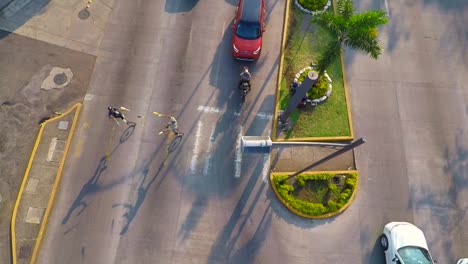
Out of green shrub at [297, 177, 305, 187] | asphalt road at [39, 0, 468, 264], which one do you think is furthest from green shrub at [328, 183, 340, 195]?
green shrub at [297, 177, 305, 187]

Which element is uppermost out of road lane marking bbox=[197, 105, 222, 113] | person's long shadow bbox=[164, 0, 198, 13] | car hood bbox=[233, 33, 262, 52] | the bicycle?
person's long shadow bbox=[164, 0, 198, 13]

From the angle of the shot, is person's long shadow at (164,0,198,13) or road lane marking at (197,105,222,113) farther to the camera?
person's long shadow at (164,0,198,13)

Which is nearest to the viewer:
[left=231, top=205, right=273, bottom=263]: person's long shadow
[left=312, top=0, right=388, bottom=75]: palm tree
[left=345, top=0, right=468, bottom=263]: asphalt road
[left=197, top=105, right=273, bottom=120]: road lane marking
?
[left=312, top=0, right=388, bottom=75]: palm tree

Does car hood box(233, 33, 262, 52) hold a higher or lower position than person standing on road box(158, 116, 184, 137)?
higher

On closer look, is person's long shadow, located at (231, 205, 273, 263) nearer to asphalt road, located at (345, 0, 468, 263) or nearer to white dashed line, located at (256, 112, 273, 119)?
asphalt road, located at (345, 0, 468, 263)

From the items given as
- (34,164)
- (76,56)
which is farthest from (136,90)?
(34,164)

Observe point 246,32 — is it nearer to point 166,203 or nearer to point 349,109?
point 349,109

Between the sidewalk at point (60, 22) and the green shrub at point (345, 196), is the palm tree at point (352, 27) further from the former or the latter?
the sidewalk at point (60, 22)

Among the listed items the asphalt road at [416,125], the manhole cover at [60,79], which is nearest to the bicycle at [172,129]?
the manhole cover at [60,79]
